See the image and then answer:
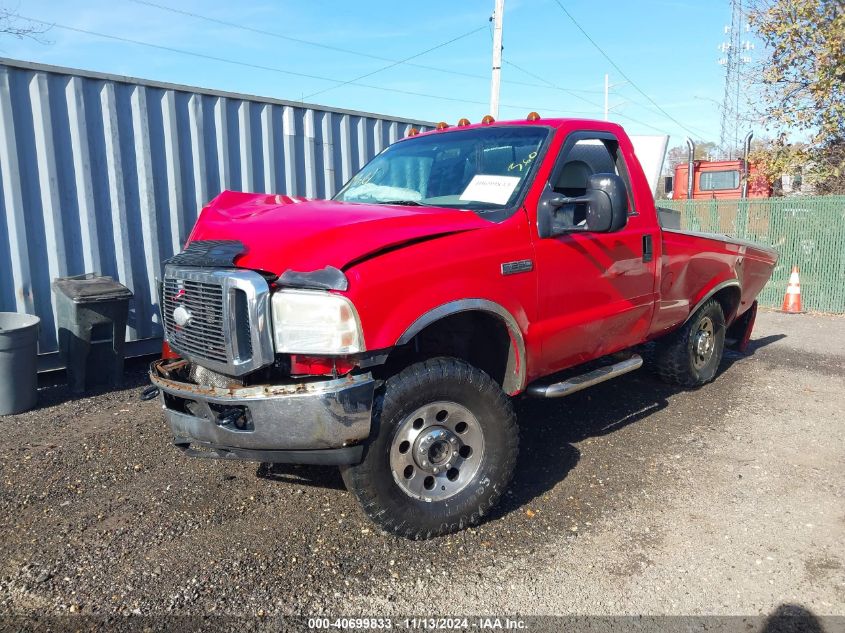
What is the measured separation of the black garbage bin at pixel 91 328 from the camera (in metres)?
6.03

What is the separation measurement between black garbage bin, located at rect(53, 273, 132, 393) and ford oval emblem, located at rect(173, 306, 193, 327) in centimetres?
307

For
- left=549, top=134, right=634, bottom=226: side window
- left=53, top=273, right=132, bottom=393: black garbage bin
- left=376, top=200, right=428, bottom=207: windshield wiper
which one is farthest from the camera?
left=53, top=273, right=132, bottom=393: black garbage bin

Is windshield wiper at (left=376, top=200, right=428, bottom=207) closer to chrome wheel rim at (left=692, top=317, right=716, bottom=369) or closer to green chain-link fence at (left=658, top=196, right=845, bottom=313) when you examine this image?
chrome wheel rim at (left=692, top=317, right=716, bottom=369)

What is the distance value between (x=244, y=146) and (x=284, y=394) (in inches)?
217

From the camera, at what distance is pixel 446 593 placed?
3.04 metres

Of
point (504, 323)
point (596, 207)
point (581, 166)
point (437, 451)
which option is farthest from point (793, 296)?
point (437, 451)

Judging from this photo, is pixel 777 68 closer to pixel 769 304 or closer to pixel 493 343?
pixel 769 304

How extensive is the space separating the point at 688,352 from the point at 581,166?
231cm

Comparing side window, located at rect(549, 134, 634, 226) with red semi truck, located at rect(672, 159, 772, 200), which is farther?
red semi truck, located at rect(672, 159, 772, 200)

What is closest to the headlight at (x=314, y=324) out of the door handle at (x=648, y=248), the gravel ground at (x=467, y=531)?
the gravel ground at (x=467, y=531)

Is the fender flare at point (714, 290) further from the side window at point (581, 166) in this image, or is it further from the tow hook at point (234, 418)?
the tow hook at point (234, 418)

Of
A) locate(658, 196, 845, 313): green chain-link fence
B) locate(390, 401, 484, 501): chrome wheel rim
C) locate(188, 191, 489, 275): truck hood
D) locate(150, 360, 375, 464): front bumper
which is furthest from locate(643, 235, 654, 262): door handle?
locate(658, 196, 845, 313): green chain-link fence

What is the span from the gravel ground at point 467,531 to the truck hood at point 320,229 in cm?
148

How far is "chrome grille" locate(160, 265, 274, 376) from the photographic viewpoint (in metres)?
3.02
